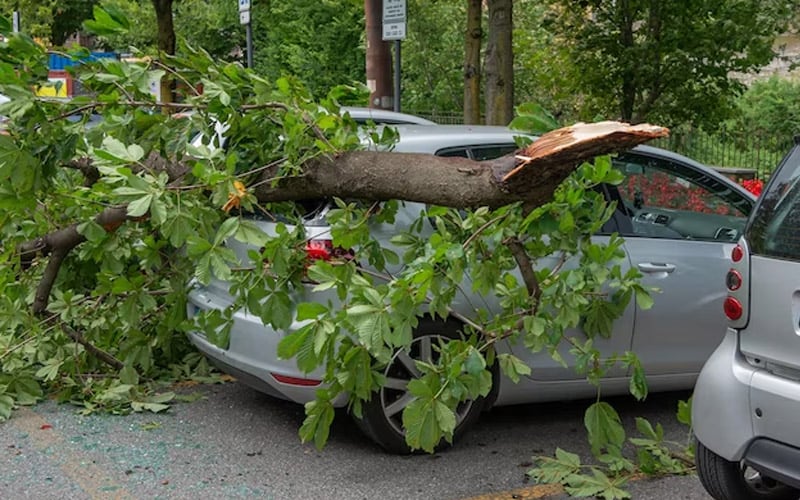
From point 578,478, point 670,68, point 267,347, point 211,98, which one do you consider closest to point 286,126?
point 211,98

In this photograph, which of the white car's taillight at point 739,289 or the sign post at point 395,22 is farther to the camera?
the sign post at point 395,22

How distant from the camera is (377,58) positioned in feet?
37.6

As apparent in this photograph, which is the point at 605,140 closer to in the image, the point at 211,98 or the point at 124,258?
the point at 211,98

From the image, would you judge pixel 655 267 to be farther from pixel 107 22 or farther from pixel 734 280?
pixel 107 22

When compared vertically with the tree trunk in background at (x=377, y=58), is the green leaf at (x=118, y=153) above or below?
below

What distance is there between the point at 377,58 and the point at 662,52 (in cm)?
377

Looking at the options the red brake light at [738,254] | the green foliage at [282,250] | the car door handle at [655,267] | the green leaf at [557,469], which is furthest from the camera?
the car door handle at [655,267]

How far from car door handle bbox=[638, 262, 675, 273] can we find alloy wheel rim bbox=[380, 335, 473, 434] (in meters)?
1.23

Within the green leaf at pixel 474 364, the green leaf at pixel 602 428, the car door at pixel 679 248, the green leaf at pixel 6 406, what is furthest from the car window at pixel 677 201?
the green leaf at pixel 6 406

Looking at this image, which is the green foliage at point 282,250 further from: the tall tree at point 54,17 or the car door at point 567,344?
the tall tree at point 54,17

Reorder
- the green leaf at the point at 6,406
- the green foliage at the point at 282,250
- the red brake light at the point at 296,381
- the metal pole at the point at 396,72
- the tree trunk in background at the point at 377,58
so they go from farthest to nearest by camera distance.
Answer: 1. the tree trunk in background at the point at 377,58
2. the metal pole at the point at 396,72
3. the green leaf at the point at 6,406
4. the red brake light at the point at 296,381
5. the green foliage at the point at 282,250

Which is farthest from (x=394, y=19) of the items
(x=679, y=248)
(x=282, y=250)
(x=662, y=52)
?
(x=282, y=250)

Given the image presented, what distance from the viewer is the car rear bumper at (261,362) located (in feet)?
17.4

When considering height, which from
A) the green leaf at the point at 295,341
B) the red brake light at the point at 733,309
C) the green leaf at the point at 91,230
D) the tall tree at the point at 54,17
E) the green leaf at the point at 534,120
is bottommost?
the green leaf at the point at 295,341
